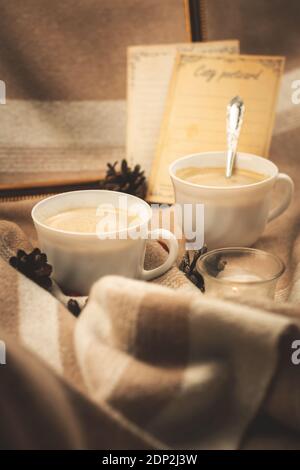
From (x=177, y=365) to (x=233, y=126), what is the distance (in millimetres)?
423

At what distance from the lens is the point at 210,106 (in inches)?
35.7

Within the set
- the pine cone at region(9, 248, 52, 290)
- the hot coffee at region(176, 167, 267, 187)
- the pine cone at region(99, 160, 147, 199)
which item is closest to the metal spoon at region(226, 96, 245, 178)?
the hot coffee at region(176, 167, 267, 187)

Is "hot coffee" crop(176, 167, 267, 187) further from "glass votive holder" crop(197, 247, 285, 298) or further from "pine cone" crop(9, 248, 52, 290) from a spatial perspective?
"pine cone" crop(9, 248, 52, 290)

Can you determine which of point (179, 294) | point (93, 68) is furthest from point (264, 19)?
point (179, 294)

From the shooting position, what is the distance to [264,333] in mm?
481

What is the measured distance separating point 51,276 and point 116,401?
0.23 metres

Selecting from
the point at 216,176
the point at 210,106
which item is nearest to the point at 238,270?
the point at 216,176

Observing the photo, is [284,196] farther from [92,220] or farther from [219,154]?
[92,220]

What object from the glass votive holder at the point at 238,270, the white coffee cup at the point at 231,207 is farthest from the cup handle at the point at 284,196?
the glass votive holder at the point at 238,270

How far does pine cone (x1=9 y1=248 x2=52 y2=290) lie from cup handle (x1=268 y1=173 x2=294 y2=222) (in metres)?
0.33

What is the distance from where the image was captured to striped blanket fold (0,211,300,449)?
18.5 inches

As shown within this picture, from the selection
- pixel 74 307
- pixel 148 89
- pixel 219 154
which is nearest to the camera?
pixel 74 307

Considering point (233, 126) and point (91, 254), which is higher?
point (233, 126)

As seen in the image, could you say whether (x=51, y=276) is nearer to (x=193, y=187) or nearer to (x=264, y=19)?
(x=193, y=187)
